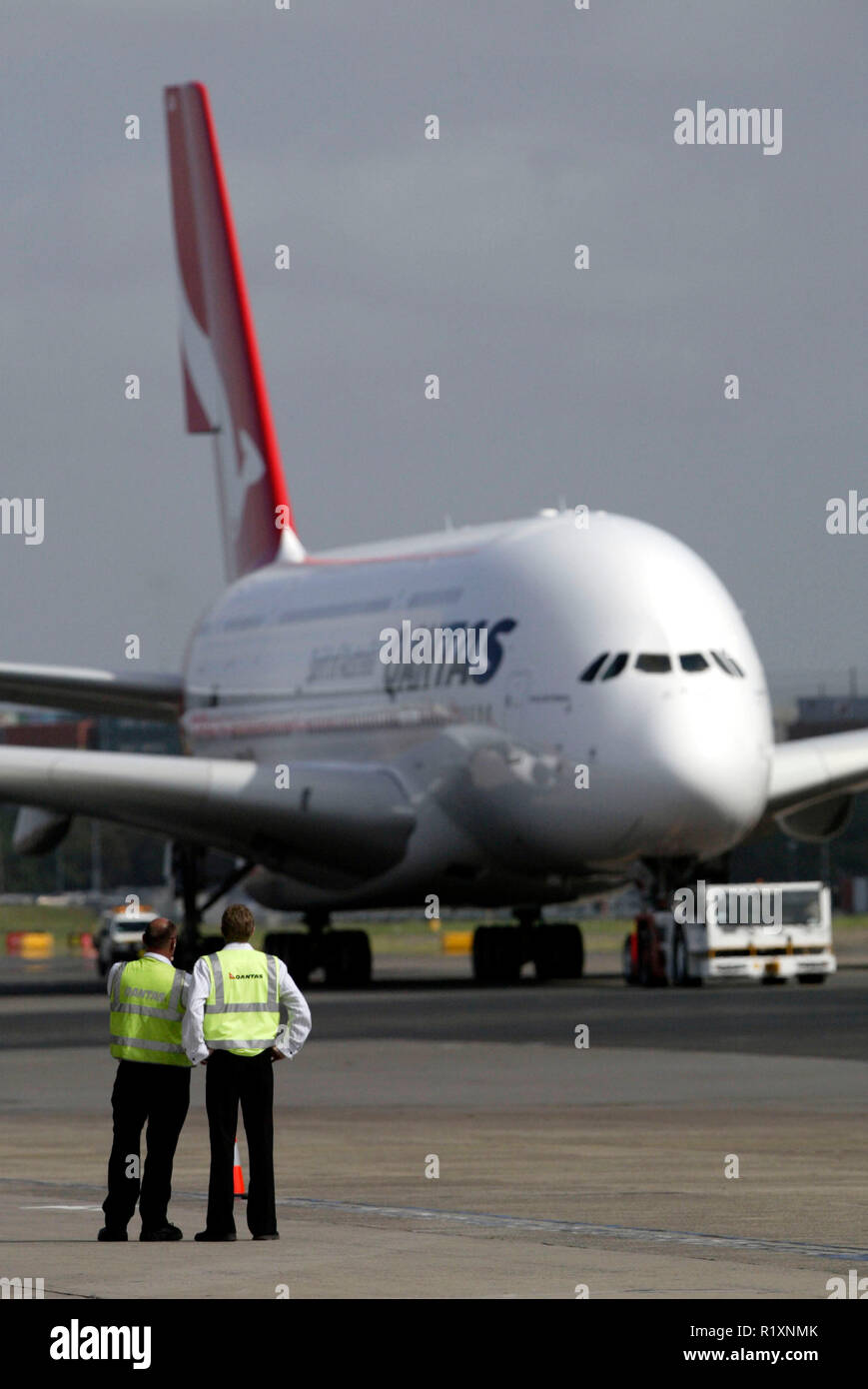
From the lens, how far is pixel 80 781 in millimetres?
41625

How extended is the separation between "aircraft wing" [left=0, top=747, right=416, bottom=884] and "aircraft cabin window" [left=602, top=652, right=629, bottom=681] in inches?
200

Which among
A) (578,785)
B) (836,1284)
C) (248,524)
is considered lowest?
(836,1284)

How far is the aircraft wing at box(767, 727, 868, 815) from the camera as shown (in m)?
44.2

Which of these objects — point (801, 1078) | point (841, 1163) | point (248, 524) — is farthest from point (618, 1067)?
point (248, 524)

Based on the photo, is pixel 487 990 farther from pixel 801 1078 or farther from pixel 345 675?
pixel 801 1078

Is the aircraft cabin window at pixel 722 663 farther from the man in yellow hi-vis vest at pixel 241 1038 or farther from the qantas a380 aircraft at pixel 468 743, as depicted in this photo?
the man in yellow hi-vis vest at pixel 241 1038

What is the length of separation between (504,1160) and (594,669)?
22168 mm

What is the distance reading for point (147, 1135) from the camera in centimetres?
1414

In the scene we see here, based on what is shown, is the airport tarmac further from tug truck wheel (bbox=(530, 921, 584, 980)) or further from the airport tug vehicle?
the airport tug vehicle

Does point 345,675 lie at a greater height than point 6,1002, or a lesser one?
greater
